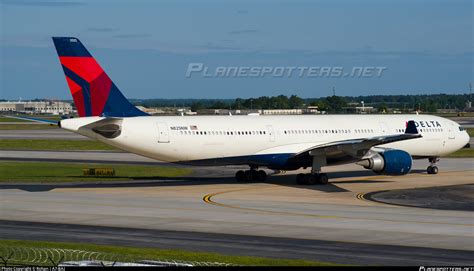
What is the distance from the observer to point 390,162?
48125mm

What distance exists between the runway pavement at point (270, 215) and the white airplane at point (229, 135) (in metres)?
1.59

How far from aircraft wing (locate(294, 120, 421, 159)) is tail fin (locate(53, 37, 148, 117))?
11.6 meters

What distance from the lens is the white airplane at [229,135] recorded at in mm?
46750

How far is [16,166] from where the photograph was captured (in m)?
64.1

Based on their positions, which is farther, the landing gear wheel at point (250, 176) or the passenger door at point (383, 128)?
the passenger door at point (383, 128)

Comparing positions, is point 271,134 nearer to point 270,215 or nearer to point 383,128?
point 383,128

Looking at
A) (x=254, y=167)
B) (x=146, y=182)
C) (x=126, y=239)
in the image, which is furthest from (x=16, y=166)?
(x=126, y=239)

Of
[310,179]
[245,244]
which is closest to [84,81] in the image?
[310,179]

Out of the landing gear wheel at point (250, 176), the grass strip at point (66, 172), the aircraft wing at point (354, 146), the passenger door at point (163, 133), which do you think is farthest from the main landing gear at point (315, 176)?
the grass strip at point (66, 172)

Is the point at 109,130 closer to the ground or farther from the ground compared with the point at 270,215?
farther from the ground

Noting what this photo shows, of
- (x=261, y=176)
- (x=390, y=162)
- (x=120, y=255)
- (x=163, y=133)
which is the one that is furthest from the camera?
(x=261, y=176)

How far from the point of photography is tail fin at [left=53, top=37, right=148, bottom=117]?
4678 centimetres

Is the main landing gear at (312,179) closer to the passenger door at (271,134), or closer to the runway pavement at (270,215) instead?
the runway pavement at (270,215)

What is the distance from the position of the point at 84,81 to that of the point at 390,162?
57.8 ft
